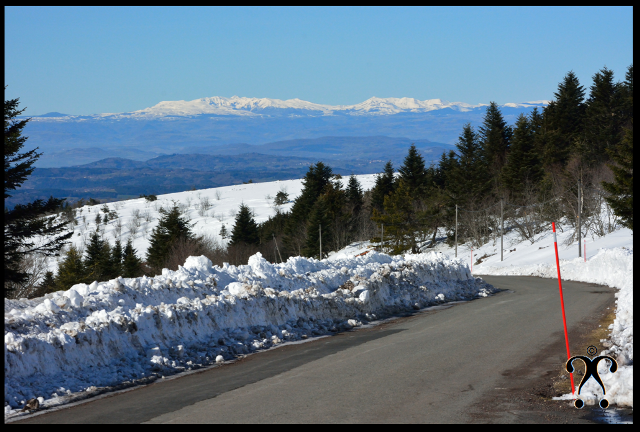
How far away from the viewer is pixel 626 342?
1046 centimetres

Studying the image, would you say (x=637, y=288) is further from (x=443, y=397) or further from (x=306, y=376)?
(x=306, y=376)

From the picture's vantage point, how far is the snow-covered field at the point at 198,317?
866 cm

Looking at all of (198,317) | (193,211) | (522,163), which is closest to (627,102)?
(522,163)

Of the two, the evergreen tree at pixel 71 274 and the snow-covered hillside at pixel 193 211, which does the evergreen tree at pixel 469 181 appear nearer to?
the evergreen tree at pixel 71 274

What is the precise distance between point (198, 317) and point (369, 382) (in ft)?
14.3

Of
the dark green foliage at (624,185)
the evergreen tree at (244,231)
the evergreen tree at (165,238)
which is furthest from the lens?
the evergreen tree at (244,231)

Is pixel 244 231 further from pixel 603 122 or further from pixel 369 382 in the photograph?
pixel 369 382

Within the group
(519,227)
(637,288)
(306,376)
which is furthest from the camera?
(519,227)

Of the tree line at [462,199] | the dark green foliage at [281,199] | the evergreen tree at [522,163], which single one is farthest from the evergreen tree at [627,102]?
the dark green foliage at [281,199]

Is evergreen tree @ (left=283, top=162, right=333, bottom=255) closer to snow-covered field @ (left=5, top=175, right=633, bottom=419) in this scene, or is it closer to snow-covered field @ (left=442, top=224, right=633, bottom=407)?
snow-covered field @ (left=442, top=224, right=633, bottom=407)

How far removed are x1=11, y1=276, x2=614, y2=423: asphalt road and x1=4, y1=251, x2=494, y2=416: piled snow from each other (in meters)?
0.69

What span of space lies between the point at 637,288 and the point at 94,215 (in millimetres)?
149692

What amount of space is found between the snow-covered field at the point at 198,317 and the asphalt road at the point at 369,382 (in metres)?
0.69

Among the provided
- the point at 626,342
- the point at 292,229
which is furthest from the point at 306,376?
the point at 292,229
